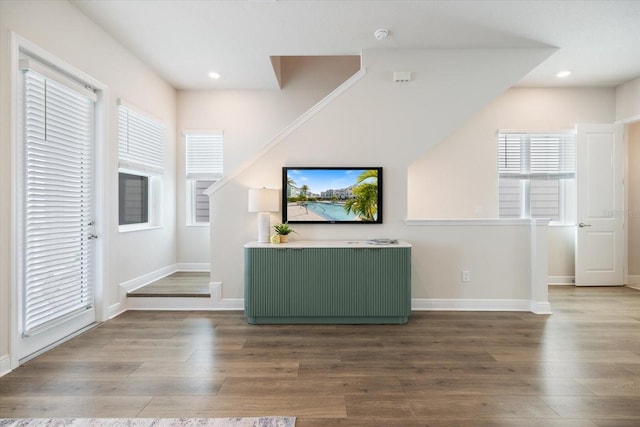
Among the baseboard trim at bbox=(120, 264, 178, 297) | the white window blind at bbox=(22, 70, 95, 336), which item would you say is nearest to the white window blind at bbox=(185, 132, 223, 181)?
the baseboard trim at bbox=(120, 264, 178, 297)

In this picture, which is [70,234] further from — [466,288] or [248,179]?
Result: [466,288]

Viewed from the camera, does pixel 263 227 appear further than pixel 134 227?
No

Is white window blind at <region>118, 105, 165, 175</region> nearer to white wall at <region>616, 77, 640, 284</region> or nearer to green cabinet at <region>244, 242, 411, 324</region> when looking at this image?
green cabinet at <region>244, 242, 411, 324</region>

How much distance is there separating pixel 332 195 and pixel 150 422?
105 inches

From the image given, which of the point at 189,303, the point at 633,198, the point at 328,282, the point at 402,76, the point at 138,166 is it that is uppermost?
the point at 402,76

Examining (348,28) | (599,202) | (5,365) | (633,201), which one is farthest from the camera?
(633,201)

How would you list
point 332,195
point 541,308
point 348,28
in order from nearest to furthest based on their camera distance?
point 348,28, point 541,308, point 332,195

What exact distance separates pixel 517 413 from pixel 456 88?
126 inches

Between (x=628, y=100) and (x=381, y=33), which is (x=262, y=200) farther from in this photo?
(x=628, y=100)

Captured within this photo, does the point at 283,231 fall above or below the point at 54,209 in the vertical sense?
A: below

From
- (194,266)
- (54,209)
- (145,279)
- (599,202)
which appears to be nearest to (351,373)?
(54,209)

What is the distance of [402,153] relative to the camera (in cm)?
401

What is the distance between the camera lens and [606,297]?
4559 mm

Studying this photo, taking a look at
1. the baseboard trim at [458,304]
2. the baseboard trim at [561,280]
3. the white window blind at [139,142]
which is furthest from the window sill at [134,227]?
the baseboard trim at [561,280]
